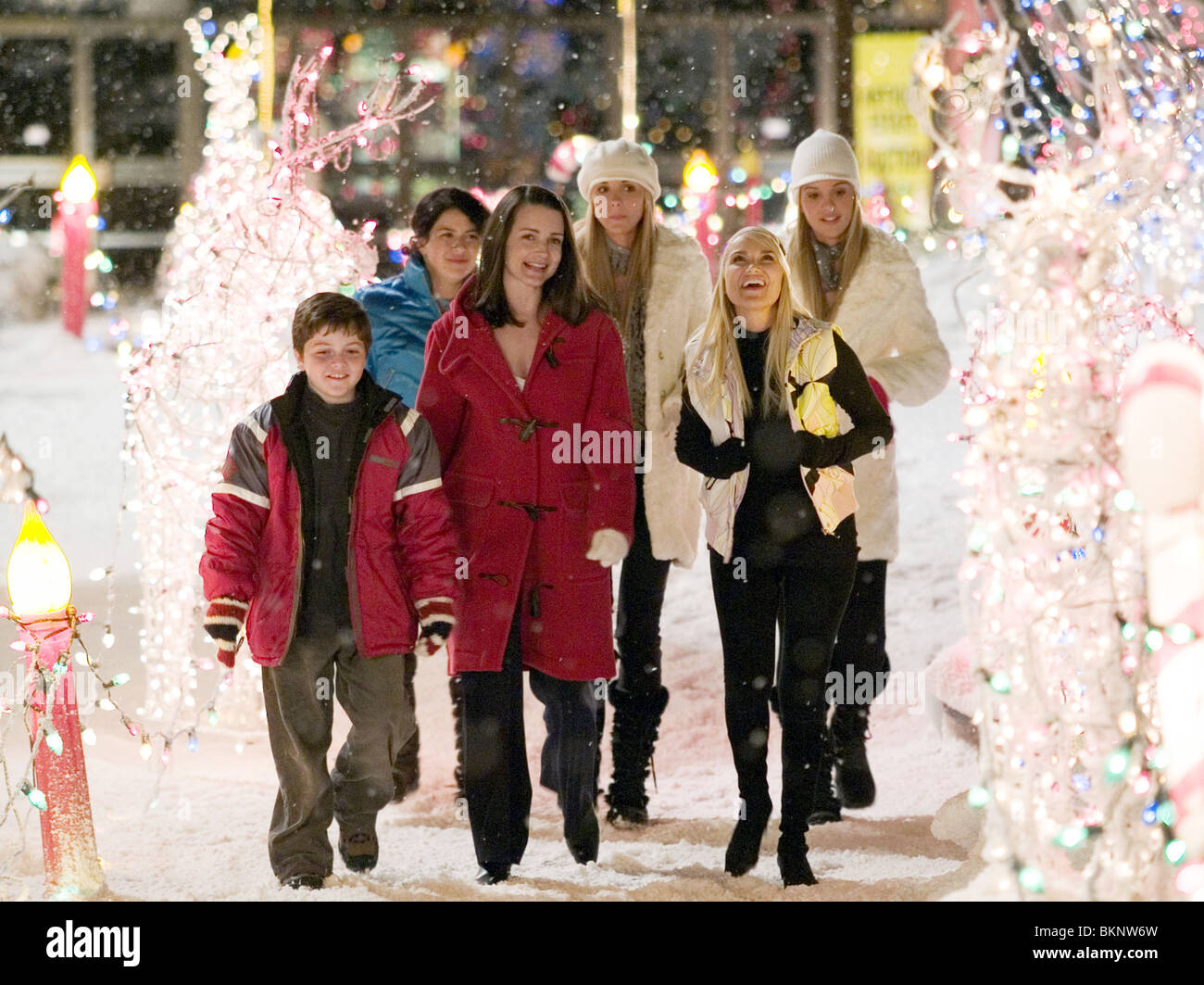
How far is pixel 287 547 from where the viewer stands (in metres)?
3.53

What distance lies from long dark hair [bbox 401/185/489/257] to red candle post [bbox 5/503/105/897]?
1.31m

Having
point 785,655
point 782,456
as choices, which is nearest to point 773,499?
point 782,456

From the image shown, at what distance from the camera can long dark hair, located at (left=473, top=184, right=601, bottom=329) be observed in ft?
12.1

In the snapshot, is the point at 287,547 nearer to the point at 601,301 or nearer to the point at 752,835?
the point at 601,301

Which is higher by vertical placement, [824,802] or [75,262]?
[75,262]

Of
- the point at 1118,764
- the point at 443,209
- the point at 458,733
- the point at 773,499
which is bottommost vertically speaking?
the point at 458,733

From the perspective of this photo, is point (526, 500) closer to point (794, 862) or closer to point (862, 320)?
point (794, 862)

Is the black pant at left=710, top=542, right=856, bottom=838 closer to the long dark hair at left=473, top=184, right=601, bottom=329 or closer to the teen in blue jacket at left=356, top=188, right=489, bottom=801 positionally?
the long dark hair at left=473, top=184, right=601, bottom=329

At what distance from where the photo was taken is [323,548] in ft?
11.7

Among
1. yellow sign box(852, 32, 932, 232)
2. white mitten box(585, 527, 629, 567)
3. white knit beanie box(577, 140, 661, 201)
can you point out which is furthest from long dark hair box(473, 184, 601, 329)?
yellow sign box(852, 32, 932, 232)

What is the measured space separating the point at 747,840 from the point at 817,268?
1.58 meters

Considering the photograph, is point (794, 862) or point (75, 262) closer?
point (794, 862)

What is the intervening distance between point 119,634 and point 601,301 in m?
3.34
